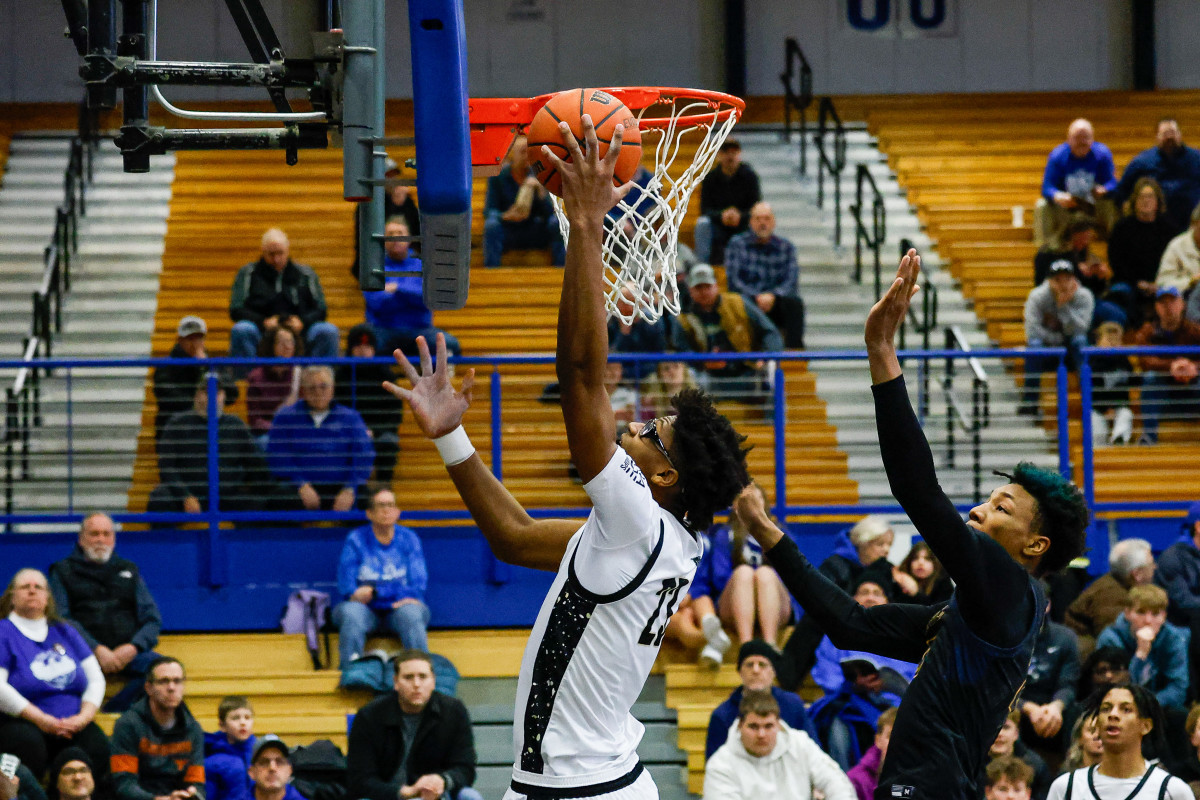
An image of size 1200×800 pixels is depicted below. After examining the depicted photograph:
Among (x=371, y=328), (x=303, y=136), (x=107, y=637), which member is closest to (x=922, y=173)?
(x=371, y=328)

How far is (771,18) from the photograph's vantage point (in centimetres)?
2002

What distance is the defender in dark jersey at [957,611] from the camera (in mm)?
4270

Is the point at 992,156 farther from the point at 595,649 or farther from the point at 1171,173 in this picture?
the point at 595,649

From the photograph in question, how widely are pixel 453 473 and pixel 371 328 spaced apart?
767 cm

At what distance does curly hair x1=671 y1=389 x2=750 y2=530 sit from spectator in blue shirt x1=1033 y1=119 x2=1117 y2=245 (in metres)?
11.5

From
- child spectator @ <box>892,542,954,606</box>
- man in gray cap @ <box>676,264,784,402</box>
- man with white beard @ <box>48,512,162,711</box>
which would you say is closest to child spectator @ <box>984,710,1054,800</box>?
child spectator @ <box>892,542,954,606</box>

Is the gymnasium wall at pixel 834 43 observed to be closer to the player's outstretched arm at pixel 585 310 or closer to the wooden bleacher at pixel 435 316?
the wooden bleacher at pixel 435 316

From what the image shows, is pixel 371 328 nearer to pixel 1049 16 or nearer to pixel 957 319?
pixel 957 319

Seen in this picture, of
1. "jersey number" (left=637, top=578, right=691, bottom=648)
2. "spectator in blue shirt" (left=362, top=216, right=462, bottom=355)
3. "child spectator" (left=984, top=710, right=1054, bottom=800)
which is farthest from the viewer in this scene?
"spectator in blue shirt" (left=362, top=216, right=462, bottom=355)

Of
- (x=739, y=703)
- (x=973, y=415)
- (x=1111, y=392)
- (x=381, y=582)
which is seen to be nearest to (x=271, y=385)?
(x=381, y=582)

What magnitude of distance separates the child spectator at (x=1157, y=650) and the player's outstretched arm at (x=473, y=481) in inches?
252

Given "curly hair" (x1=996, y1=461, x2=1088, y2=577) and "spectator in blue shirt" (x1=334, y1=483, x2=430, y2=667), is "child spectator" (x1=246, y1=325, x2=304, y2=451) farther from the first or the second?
"curly hair" (x1=996, y1=461, x2=1088, y2=577)

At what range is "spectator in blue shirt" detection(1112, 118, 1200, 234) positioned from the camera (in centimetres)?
1535

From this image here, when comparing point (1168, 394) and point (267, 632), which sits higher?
point (1168, 394)
